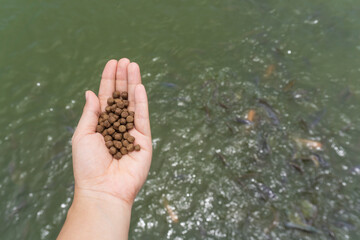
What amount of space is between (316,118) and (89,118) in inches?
127

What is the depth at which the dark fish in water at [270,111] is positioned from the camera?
4117 millimetres

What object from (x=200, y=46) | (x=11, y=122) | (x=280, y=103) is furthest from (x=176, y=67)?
(x=11, y=122)

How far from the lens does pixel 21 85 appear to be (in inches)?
188

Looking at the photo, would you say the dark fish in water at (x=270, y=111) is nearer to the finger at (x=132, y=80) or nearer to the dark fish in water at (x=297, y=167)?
the dark fish in water at (x=297, y=167)

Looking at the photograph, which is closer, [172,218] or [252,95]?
[172,218]

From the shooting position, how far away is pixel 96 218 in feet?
7.41

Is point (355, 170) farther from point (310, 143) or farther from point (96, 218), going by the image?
point (96, 218)

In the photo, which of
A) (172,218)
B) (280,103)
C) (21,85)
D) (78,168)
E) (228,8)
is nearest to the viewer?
(78,168)

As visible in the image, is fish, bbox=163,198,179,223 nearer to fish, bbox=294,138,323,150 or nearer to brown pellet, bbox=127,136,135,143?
brown pellet, bbox=127,136,135,143

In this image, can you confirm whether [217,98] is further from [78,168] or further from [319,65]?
[78,168]

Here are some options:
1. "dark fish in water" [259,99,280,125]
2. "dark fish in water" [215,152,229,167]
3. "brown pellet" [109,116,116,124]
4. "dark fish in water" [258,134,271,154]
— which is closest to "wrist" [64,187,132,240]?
"brown pellet" [109,116,116,124]

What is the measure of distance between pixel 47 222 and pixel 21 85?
2468 millimetres

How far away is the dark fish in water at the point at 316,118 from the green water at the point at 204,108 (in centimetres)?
1

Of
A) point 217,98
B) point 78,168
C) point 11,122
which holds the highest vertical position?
point 78,168
